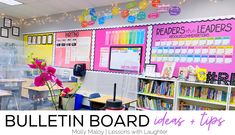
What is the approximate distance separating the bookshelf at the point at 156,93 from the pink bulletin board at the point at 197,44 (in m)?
0.30

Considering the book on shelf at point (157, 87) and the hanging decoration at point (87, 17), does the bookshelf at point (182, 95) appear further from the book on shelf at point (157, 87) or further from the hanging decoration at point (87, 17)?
the hanging decoration at point (87, 17)

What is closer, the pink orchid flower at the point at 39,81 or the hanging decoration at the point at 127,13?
the pink orchid flower at the point at 39,81

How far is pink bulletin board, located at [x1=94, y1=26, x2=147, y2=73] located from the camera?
4.45 m

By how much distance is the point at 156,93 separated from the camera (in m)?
3.99

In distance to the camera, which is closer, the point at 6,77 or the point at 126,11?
the point at 6,77

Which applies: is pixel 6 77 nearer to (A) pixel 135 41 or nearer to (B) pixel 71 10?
(A) pixel 135 41

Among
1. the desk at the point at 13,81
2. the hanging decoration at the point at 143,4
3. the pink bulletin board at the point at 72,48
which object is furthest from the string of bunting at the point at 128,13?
the desk at the point at 13,81

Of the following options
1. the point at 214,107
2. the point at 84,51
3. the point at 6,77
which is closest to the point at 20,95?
the point at 6,77

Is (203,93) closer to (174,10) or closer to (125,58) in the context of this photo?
(174,10)

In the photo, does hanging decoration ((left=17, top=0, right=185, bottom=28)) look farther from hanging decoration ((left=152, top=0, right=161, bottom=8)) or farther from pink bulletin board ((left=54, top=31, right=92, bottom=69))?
pink bulletin board ((left=54, top=31, right=92, bottom=69))

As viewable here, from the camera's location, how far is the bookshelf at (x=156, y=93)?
3.80 metres

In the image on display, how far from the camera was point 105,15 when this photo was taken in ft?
16.7

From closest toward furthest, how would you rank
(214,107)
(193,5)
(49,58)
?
1. (214,107)
2. (193,5)
3. (49,58)

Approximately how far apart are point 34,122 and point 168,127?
2.05 ft
